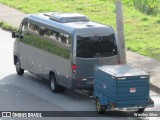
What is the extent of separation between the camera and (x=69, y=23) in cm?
2400

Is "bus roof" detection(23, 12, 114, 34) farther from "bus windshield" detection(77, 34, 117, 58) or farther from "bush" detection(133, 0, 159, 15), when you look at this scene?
"bush" detection(133, 0, 159, 15)

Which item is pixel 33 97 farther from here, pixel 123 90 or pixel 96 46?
pixel 123 90

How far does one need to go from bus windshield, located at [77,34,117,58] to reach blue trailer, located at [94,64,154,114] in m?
1.53

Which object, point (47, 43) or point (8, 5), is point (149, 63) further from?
point (8, 5)


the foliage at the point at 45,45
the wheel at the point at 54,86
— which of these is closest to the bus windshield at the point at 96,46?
the foliage at the point at 45,45

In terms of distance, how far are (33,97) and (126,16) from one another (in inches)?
602

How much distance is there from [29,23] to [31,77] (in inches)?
81.2

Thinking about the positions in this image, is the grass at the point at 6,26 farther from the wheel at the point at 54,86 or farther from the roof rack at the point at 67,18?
the wheel at the point at 54,86

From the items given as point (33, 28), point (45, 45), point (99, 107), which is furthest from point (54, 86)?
point (99, 107)

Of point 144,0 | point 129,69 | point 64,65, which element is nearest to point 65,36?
point 64,65

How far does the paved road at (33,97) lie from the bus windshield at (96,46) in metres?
1.55

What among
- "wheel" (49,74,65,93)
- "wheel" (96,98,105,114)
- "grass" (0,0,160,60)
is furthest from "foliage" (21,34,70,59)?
"grass" (0,0,160,60)

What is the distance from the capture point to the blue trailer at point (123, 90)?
819 inches

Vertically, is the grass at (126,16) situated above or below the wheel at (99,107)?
below
